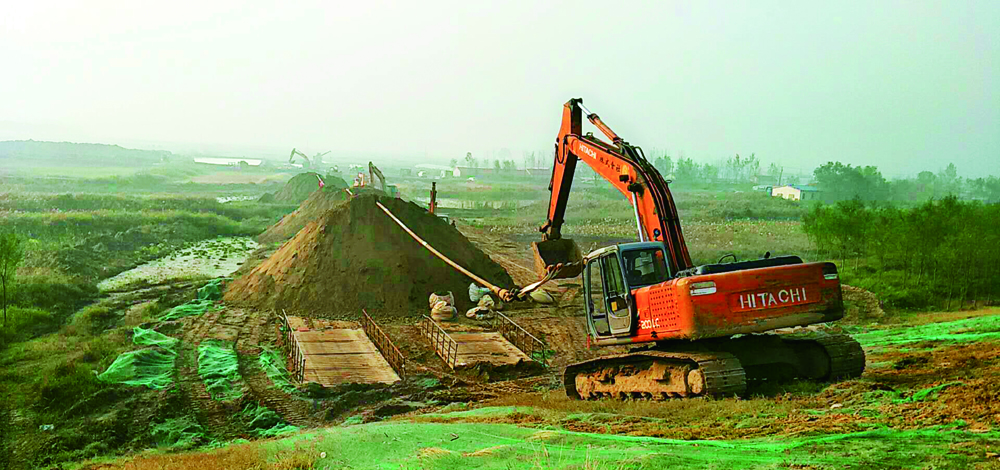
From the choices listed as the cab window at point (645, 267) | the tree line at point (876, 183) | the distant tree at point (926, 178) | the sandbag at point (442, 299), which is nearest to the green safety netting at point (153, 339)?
the sandbag at point (442, 299)

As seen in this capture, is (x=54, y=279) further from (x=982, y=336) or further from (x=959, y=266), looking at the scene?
(x=959, y=266)

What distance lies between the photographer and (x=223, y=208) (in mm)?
57062

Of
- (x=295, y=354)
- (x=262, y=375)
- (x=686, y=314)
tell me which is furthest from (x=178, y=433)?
(x=686, y=314)

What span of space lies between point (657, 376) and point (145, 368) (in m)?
10.6

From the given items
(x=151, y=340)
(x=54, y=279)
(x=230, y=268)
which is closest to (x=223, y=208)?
(x=230, y=268)

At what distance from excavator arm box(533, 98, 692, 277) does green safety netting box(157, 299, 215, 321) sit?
1144 centimetres

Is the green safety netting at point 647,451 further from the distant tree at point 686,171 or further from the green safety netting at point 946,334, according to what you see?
the distant tree at point 686,171

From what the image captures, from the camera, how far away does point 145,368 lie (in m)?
14.8

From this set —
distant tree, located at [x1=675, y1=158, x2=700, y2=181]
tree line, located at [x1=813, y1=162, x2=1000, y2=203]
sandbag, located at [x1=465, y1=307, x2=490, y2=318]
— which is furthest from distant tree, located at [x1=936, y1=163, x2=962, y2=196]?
sandbag, located at [x1=465, y1=307, x2=490, y2=318]

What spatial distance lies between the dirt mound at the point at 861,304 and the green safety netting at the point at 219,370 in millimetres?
16598

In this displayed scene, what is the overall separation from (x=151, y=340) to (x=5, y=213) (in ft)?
107

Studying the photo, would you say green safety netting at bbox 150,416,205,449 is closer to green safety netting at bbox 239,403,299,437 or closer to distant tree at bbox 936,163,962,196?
green safety netting at bbox 239,403,299,437

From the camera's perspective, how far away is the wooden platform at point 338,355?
1463cm

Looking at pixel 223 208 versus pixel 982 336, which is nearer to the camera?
pixel 982 336
